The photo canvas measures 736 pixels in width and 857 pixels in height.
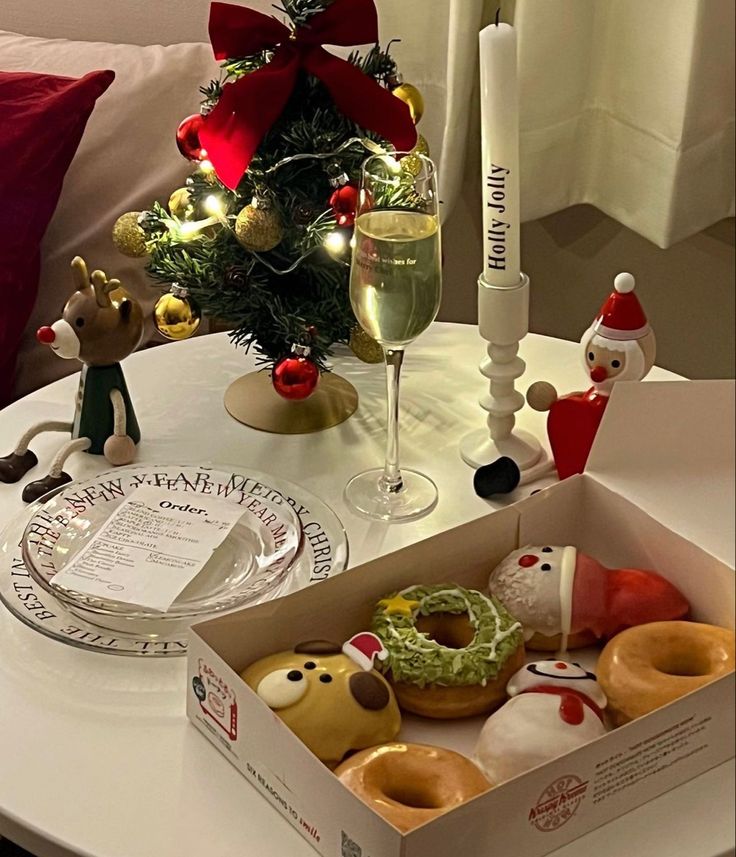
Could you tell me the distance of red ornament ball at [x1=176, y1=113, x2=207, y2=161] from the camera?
1088 millimetres

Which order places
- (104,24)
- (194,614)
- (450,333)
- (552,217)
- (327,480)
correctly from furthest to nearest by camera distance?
(552,217), (104,24), (450,333), (327,480), (194,614)

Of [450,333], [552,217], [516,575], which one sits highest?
[516,575]

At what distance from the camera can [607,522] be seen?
2.44 ft

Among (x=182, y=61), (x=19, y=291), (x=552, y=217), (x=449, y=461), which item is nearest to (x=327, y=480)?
(x=449, y=461)

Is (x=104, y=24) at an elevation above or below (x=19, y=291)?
above

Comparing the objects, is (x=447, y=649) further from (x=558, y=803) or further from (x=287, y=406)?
(x=287, y=406)

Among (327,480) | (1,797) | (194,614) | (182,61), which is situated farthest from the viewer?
(182,61)

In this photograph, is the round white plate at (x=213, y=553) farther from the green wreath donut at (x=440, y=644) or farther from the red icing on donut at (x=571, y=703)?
the red icing on donut at (x=571, y=703)

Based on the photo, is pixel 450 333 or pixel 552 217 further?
pixel 552 217

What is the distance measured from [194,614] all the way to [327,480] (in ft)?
0.82

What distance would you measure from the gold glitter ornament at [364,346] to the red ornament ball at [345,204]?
12 cm

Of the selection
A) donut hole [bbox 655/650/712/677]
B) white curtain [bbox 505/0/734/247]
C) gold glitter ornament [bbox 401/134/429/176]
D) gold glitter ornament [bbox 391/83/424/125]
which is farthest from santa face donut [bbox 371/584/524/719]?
white curtain [bbox 505/0/734/247]

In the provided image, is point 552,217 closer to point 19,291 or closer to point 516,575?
point 19,291

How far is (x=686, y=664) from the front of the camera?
2.17 ft
